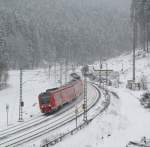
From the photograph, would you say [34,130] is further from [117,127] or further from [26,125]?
[117,127]

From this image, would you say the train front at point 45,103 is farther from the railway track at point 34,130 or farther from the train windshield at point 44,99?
the railway track at point 34,130

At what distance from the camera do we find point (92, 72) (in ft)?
411

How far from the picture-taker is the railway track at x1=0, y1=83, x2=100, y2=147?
41500 millimetres

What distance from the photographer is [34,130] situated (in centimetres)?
4625

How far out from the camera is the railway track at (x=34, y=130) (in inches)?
1634

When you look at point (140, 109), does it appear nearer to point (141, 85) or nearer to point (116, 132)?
point (116, 132)

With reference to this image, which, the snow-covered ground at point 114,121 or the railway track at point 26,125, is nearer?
the snow-covered ground at point 114,121

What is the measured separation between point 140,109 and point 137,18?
216 ft

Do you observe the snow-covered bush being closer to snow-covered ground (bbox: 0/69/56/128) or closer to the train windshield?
the train windshield

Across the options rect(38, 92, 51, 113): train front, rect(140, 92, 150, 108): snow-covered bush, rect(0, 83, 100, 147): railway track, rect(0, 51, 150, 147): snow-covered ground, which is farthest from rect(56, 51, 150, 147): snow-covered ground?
rect(38, 92, 51, 113): train front

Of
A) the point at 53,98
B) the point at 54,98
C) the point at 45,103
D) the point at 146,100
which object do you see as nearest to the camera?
the point at 45,103

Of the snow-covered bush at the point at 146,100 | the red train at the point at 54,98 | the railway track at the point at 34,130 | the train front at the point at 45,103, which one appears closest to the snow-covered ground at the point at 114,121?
the snow-covered bush at the point at 146,100

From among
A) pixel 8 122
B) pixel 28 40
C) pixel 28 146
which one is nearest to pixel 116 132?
pixel 28 146

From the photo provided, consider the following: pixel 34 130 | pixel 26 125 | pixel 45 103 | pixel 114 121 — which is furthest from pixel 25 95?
pixel 34 130
